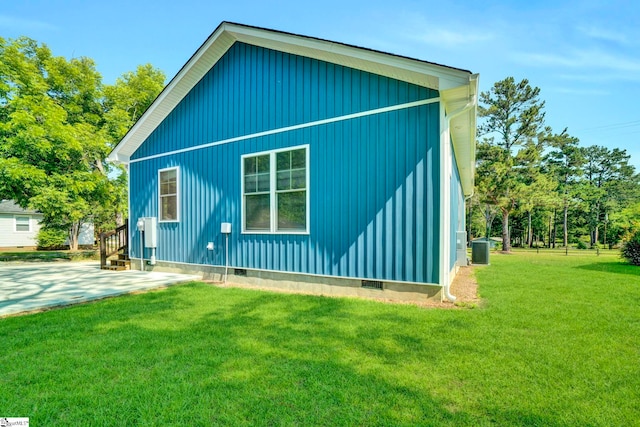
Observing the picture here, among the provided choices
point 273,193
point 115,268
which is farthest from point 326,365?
point 115,268

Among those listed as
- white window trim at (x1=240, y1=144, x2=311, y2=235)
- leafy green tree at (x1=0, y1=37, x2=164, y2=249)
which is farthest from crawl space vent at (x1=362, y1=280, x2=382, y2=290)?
leafy green tree at (x1=0, y1=37, x2=164, y2=249)

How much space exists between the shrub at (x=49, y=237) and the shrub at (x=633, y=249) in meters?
29.7

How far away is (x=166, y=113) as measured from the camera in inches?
353

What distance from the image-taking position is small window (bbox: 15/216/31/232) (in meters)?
22.9

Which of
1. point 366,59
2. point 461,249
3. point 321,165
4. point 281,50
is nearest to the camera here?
point 366,59

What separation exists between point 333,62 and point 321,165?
196 centimetres

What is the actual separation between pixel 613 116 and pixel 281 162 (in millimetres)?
43466

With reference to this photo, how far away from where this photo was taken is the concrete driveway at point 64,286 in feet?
17.6

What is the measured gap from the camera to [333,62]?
5.91 metres

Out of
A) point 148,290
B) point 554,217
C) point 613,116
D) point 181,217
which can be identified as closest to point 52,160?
point 181,217

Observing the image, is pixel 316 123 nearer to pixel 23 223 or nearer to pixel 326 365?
pixel 326 365

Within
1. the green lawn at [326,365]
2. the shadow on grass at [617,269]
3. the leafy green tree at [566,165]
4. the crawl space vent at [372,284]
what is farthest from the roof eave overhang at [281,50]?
the leafy green tree at [566,165]

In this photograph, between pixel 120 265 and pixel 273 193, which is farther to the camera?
pixel 120 265

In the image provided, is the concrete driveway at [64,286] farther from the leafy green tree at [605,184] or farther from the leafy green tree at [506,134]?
the leafy green tree at [605,184]
